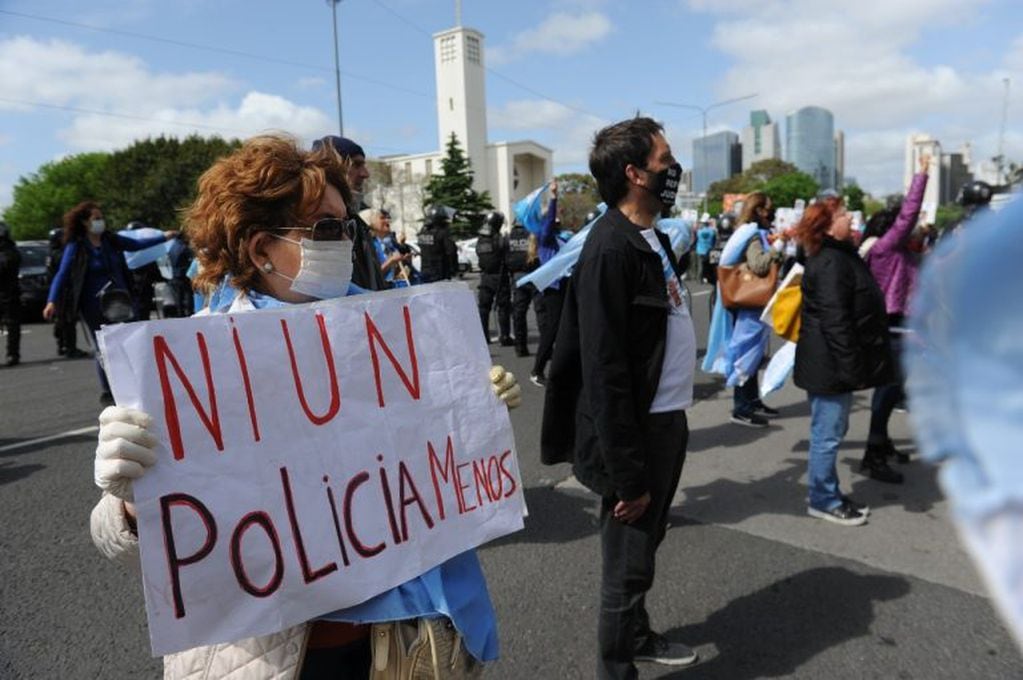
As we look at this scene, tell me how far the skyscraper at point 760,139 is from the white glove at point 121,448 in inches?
5519

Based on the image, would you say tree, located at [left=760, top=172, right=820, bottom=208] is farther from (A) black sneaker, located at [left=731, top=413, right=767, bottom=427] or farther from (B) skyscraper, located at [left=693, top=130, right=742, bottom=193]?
(A) black sneaker, located at [left=731, top=413, right=767, bottom=427]

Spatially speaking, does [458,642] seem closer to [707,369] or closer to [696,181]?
[707,369]

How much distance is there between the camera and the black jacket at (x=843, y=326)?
3.79 metres

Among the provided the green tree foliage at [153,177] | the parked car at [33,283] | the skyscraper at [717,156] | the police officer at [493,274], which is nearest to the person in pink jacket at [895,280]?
the police officer at [493,274]

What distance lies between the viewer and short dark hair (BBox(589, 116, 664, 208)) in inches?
95.7

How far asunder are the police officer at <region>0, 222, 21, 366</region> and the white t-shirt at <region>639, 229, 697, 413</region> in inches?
418

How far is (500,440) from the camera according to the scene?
171cm

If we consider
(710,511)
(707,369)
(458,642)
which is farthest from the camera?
(707,369)

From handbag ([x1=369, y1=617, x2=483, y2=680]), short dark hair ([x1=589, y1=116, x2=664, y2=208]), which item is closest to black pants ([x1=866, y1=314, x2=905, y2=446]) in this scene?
short dark hair ([x1=589, y1=116, x2=664, y2=208])

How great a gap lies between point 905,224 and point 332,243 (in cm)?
464

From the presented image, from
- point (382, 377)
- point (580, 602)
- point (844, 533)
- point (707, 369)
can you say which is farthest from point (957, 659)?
point (707, 369)

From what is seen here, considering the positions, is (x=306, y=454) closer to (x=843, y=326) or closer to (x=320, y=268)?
(x=320, y=268)

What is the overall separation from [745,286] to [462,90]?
66311 mm

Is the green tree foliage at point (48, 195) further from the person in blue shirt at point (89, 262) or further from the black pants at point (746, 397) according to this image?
the black pants at point (746, 397)
